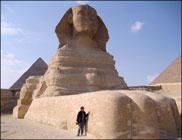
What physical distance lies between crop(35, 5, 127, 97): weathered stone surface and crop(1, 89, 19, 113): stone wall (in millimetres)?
9418

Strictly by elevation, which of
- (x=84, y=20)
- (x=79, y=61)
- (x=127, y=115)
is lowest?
(x=127, y=115)

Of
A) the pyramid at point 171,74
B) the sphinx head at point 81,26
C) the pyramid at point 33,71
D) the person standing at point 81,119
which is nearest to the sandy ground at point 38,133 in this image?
the person standing at point 81,119

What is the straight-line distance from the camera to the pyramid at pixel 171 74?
2913cm

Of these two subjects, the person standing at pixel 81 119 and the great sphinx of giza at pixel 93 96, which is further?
the person standing at pixel 81 119

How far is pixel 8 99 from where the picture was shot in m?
17.3

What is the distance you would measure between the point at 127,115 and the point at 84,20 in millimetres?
5494

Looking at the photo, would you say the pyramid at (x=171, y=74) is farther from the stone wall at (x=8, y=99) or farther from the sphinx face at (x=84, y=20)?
the sphinx face at (x=84, y=20)

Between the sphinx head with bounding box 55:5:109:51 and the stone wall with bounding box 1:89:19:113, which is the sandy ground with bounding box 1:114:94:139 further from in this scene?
the stone wall with bounding box 1:89:19:113

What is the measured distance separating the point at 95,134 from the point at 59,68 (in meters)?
3.78

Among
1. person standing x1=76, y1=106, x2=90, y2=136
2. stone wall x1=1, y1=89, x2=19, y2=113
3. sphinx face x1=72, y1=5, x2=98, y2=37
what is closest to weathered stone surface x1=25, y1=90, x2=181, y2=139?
person standing x1=76, y1=106, x2=90, y2=136

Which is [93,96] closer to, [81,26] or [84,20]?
[81,26]

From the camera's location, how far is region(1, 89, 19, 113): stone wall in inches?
650

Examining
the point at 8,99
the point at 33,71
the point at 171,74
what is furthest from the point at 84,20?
the point at 171,74

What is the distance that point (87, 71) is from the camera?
784 centimetres
